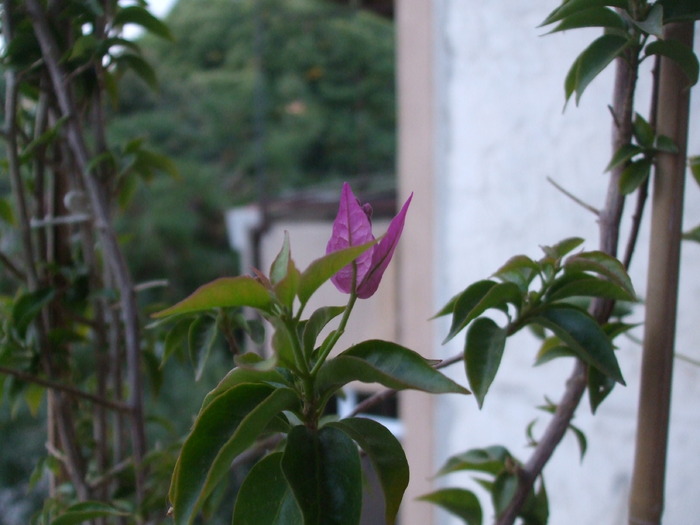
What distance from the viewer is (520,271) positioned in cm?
32

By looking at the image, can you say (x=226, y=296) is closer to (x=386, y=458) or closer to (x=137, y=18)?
(x=386, y=458)

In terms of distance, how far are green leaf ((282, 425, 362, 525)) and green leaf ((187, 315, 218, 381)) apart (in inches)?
5.0

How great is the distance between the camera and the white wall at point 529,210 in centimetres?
73

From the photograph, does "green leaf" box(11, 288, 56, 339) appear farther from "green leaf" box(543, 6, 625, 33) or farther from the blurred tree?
the blurred tree

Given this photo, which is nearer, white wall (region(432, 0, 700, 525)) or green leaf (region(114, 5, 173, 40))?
green leaf (region(114, 5, 173, 40))

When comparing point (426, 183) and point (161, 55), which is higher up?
point (161, 55)

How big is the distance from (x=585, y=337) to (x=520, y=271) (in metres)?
0.04

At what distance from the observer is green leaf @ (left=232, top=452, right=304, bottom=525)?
0.23 m

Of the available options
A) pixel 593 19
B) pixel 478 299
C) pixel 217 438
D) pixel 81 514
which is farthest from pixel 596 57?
pixel 81 514

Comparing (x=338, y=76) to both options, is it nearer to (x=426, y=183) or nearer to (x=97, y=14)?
(x=426, y=183)

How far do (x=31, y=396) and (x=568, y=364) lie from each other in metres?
0.62

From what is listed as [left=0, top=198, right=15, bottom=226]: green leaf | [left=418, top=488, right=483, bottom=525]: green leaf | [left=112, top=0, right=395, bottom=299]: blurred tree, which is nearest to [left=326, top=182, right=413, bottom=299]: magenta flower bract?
[left=418, top=488, right=483, bottom=525]: green leaf

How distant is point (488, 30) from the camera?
903mm

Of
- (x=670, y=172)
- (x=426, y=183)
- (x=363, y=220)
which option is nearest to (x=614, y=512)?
(x=426, y=183)
